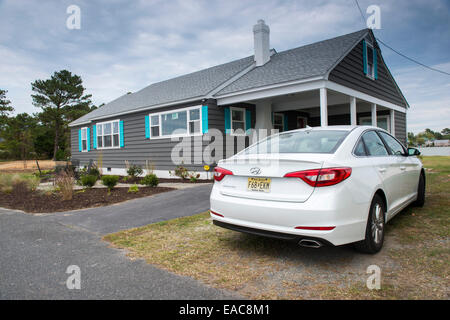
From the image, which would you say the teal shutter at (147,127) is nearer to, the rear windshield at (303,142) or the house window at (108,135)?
the house window at (108,135)

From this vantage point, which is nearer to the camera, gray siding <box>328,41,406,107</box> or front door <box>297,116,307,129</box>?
gray siding <box>328,41,406,107</box>

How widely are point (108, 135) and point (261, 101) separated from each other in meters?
9.33

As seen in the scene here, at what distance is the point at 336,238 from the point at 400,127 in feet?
54.4

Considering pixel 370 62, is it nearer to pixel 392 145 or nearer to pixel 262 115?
pixel 262 115

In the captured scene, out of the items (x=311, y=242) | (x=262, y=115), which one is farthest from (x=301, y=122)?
(x=311, y=242)

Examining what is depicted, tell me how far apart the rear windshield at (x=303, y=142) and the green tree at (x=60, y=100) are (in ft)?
108

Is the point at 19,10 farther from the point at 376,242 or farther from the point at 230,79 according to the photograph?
the point at 376,242

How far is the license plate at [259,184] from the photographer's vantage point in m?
3.09

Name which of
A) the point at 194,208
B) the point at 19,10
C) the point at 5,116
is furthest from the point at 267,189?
the point at 5,116

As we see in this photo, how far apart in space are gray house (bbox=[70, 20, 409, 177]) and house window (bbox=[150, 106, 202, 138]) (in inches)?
1.7

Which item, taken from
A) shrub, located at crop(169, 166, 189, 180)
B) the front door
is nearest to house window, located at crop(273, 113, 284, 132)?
the front door

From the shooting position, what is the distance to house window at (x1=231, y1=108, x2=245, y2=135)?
493 inches

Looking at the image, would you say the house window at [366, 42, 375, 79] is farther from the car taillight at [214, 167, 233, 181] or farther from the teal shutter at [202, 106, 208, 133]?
the car taillight at [214, 167, 233, 181]

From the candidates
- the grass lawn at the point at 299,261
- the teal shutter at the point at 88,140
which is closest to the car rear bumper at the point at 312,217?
the grass lawn at the point at 299,261
